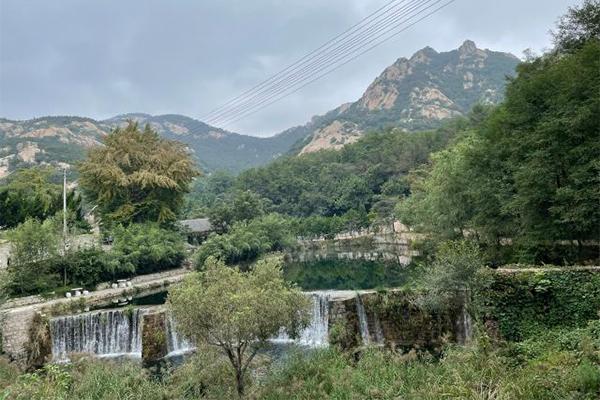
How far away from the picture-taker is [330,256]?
1845 inches

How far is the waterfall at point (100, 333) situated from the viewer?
20.0 meters

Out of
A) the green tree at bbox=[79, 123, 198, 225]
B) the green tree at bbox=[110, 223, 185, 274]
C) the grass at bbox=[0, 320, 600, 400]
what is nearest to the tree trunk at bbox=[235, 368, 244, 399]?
the grass at bbox=[0, 320, 600, 400]

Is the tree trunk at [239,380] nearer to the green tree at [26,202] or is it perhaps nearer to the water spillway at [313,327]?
the water spillway at [313,327]

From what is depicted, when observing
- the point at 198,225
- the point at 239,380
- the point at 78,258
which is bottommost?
the point at 239,380

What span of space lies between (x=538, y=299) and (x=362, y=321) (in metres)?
8.44

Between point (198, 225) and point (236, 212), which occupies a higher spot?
point (236, 212)

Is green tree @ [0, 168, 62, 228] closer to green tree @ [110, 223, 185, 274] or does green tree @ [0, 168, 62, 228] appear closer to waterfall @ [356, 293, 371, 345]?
green tree @ [110, 223, 185, 274]

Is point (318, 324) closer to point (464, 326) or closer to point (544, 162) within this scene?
point (464, 326)

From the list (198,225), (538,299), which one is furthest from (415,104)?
(538,299)

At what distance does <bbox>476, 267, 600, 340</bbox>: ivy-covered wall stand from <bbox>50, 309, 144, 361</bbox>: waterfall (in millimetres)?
14536

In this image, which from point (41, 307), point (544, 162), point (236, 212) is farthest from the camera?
point (236, 212)

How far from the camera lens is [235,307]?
10.5 m

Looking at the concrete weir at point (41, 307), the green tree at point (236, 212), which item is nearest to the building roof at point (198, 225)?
the green tree at point (236, 212)

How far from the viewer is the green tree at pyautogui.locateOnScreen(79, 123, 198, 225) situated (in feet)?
119
